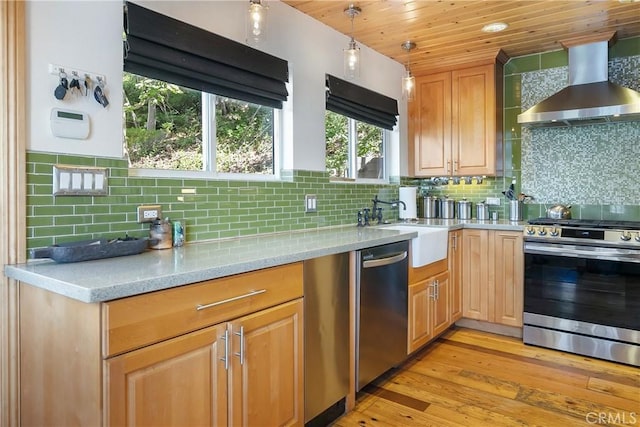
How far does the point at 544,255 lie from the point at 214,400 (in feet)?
8.63

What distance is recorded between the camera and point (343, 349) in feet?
7.02

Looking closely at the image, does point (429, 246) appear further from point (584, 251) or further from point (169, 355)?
point (169, 355)

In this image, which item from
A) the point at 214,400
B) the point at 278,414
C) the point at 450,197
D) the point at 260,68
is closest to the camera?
the point at 214,400

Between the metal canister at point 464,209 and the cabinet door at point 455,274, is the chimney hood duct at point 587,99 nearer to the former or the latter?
the metal canister at point 464,209

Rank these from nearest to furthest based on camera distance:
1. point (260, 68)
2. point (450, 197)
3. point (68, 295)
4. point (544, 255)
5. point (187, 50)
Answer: point (68, 295)
point (187, 50)
point (260, 68)
point (544, 255)
point (450, 197)

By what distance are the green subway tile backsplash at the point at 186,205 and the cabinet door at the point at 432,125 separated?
1042mm

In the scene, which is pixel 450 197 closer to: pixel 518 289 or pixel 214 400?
pixel 518 289

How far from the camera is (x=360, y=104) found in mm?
3342

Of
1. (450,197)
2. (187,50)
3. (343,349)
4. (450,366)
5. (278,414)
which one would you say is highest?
(187,50)

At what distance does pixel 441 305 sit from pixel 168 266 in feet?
7.53

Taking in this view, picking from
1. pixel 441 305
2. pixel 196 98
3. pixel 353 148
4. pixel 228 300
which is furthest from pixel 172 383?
pixel 353 148

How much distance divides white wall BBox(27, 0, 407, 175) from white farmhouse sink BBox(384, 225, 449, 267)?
2.86 ft

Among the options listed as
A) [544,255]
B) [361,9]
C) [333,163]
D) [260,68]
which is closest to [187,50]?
[260,68]

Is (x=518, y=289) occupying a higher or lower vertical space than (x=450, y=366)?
higher
